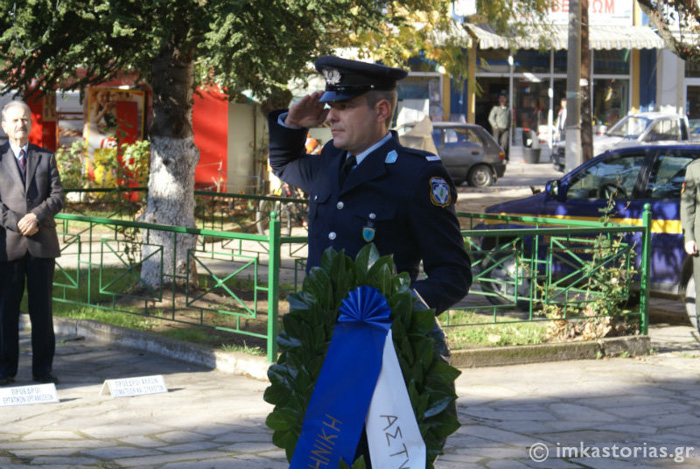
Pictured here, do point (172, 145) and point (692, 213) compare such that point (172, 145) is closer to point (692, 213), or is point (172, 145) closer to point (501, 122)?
point (692, 213)

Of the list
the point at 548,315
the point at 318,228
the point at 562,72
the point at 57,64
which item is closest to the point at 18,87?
the point at 57,64

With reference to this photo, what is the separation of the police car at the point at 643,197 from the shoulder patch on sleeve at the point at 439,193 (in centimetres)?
684

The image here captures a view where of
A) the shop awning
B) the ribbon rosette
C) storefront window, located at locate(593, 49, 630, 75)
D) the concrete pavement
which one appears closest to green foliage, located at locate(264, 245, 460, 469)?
the ribbon rosette

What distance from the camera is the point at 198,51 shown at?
409 inches

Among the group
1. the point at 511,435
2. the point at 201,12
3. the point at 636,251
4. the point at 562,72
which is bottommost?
the point at 511,435

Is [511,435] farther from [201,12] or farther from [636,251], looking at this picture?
[201,12]

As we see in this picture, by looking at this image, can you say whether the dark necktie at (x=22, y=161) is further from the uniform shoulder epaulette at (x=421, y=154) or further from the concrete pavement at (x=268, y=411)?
the uniform shoulder epaulette at (x=421, y=154)

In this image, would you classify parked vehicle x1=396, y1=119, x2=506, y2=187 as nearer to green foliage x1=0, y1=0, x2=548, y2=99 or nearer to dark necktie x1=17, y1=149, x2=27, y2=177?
green foliage x1=0, y1=0, x2=548, y2=99

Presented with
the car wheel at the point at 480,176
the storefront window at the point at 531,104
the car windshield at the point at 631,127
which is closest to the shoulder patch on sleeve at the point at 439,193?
the car wheel at the point at 480,176

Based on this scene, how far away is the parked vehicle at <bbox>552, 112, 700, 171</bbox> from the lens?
27573 mm

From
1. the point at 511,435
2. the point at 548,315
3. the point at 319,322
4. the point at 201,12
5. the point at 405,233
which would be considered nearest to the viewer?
the point at 319,322

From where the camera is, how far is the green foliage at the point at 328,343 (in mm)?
3283

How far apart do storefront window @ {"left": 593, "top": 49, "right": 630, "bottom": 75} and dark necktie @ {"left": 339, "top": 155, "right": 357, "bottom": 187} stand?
1331 inches

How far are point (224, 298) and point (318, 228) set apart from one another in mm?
6767
